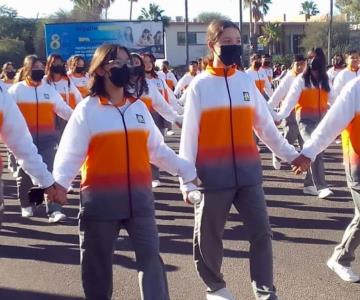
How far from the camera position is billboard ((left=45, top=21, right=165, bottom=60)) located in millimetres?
31641

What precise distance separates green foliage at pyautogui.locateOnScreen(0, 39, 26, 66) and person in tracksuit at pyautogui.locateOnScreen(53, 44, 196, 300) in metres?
47.9

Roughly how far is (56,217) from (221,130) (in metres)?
3.96

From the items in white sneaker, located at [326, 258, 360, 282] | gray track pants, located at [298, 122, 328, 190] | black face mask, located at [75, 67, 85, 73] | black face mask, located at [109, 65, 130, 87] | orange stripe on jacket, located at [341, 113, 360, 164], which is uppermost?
black face mask, located at [109, 65, 130, 87]

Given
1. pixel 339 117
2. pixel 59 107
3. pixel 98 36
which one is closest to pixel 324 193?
pixel 59 107

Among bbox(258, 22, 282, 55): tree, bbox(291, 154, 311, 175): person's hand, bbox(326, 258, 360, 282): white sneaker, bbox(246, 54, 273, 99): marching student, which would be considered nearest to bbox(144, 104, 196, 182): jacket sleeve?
bbox(291, 154, 311, 175): person's hand

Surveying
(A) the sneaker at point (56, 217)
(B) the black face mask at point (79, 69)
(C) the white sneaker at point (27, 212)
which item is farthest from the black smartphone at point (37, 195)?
(B) the black face mask at point (79, 69)

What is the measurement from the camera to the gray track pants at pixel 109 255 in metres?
4.49

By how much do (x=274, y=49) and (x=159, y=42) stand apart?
37398 mm

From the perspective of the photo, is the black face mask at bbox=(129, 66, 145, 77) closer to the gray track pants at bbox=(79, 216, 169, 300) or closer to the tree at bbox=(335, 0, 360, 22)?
the gray track pants at bbox=(79, 216, 169, 300)

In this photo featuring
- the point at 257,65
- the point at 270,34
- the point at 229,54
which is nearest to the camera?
the point at 229,54

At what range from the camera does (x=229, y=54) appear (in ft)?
17.1

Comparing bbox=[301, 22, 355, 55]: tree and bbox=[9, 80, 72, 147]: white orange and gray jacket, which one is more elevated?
bbox=[301, 22, 355, 55]: tree

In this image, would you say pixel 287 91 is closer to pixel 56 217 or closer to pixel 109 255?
pixel 56 217

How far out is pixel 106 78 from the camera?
4.61m
